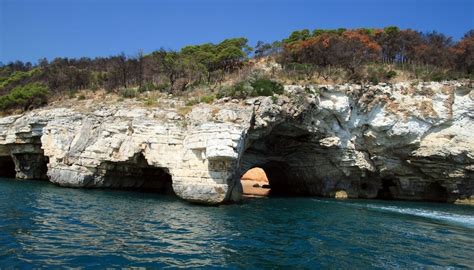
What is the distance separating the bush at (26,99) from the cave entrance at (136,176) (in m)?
13.7

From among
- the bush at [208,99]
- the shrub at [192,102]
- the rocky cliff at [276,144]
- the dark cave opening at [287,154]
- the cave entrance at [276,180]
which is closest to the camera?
the rocky cliff at [276,144]

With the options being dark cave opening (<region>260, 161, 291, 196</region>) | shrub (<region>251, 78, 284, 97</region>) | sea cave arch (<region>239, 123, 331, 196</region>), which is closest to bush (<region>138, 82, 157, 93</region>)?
sea cave arch (<region>239, 123, 331, 196</region>)

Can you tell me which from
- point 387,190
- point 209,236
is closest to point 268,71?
point 387,190

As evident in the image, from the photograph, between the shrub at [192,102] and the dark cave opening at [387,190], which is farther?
the dark cave opening at [387,190]

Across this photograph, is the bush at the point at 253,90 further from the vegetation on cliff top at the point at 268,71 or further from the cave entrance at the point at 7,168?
the cave entrance at the point at 7,168

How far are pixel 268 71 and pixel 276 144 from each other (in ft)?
29.7

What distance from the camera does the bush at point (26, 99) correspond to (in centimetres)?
3697

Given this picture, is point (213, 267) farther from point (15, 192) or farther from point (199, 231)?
point (15, 192)

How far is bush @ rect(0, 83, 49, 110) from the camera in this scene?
1455 inches

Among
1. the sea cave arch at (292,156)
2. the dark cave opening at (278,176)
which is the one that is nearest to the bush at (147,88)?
the sea cave arch at (292,156)

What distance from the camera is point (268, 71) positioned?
40.7 meters

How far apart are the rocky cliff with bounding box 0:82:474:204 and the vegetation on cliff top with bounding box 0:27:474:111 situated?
270cm

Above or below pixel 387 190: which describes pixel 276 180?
above

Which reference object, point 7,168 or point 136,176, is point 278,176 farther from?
point 7,168
